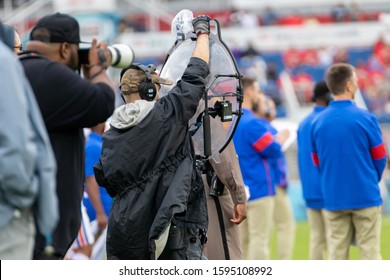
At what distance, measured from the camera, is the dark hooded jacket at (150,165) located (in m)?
5.83

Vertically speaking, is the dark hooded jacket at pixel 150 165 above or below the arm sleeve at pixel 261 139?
above

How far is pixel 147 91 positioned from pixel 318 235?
13.9ft

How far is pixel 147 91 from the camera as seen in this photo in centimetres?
603

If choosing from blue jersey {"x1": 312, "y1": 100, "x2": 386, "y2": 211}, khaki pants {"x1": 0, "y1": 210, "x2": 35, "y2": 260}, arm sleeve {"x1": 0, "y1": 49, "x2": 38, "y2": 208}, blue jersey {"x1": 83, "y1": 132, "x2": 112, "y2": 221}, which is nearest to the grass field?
blue jersey {"x1": 312, "y1": 100, "x2": 386, "y2": 211}

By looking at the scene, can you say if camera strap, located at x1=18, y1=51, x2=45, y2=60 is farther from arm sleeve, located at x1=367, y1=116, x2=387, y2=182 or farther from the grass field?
the grass field

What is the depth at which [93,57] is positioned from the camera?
523 centimetres

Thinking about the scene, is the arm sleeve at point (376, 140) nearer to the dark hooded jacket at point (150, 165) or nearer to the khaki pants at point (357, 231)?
the khaki pants at point (357, 231)

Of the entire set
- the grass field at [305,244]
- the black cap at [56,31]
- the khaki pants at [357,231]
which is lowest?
the grass field at [305,244]

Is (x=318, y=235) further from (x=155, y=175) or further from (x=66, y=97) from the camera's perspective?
(x=66, y=97)

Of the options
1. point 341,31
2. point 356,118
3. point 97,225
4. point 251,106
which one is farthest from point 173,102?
point 341,31

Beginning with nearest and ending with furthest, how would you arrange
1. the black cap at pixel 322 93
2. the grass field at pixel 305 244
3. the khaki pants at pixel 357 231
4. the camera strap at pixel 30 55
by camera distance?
the camera strap at pixel 30 55 → the khaki pants at pixel 357 231 → the black cap at pixel 322 93 → the grass field at pixel 305 244

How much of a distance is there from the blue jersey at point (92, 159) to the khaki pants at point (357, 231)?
210 cm

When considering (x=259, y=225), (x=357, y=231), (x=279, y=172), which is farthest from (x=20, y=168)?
(x=279, y=172)

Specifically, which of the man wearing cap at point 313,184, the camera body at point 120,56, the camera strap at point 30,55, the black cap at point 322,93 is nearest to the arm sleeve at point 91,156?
the man wearing cap at point 313,184
